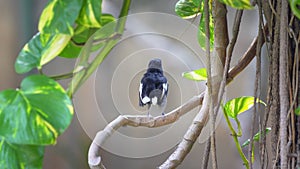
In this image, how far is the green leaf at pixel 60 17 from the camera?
35cm

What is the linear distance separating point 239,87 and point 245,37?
0.18m

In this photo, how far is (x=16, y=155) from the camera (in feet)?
1.23

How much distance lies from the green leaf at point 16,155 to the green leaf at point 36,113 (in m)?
0.03

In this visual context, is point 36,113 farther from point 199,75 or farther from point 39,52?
point 199,75

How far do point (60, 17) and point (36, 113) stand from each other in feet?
0.30

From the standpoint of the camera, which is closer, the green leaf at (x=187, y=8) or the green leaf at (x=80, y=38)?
the green leaf at (x=80, y=38)

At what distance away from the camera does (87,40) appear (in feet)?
1.37

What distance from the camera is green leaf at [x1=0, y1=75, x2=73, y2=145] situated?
0.34 m

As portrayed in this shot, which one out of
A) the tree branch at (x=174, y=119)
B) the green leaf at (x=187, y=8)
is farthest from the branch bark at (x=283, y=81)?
the green leaf at (x=187, y=8)

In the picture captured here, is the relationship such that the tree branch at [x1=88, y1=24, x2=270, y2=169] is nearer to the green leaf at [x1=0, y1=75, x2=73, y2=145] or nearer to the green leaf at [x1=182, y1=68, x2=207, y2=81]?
the green leaf at [x1=182, y1=68, x2=207, y2=81]

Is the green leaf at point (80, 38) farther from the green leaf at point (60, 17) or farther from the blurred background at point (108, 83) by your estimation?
the blurred background at point (108, 83)

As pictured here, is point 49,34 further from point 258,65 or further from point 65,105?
point 258,65

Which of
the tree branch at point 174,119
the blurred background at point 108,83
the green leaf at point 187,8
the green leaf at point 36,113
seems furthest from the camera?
the blurred background at point 108,83

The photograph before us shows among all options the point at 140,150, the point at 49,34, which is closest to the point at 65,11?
the point at 49,34
